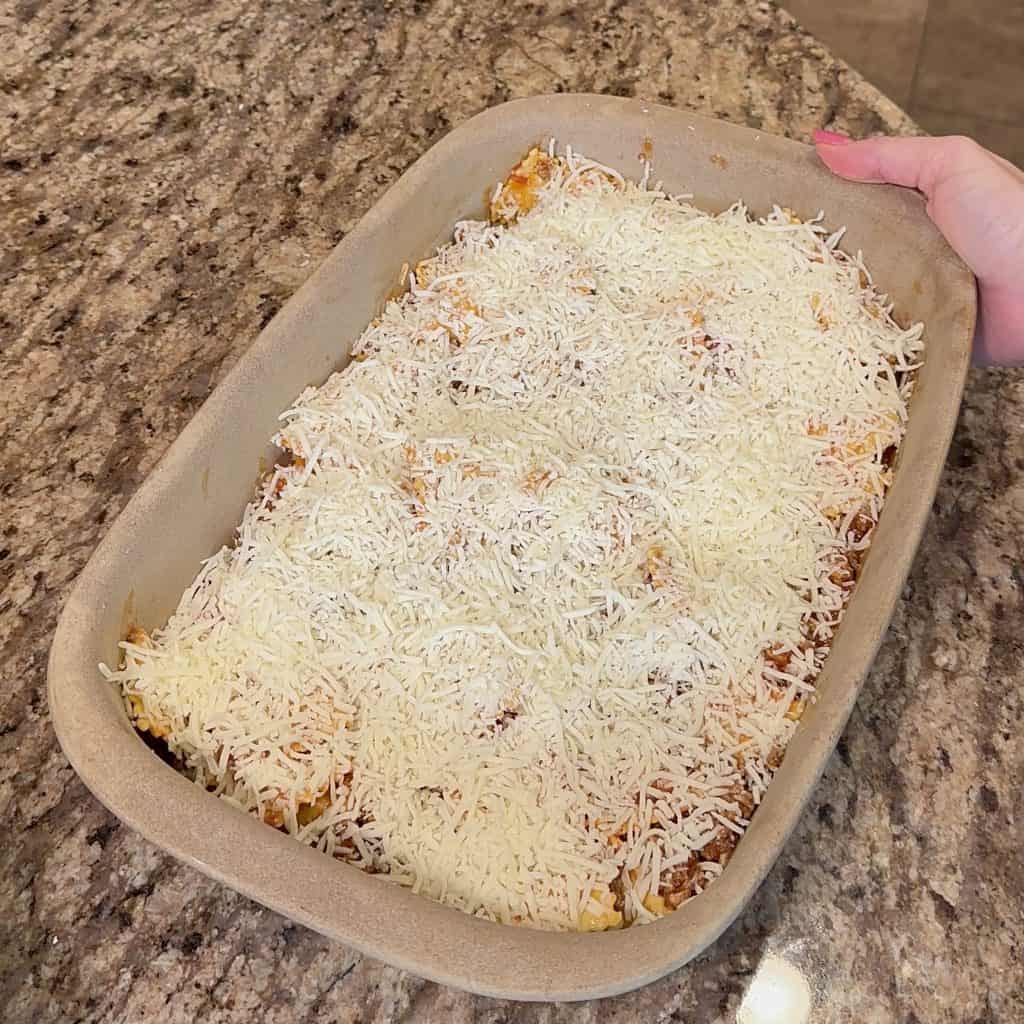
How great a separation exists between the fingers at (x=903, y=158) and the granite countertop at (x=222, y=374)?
0.24m

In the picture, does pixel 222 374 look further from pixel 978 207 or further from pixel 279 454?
pixel 978 207

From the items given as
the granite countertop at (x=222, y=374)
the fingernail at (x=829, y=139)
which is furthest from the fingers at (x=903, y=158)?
the granite countertop at (x=222, y=374)

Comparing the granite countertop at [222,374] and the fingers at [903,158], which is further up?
the fingers at [903,158]

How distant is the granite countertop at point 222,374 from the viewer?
75 cm

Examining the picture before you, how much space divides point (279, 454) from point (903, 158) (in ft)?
2.26

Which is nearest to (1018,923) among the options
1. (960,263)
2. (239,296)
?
(960,263)

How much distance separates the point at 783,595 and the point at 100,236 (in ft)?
3.05

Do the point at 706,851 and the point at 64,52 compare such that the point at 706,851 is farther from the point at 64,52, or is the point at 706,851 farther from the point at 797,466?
the point at 64,52

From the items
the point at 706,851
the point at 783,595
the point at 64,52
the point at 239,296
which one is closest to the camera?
the point at 706,851

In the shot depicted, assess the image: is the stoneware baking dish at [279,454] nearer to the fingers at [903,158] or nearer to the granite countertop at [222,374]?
the fingers at [903,158]

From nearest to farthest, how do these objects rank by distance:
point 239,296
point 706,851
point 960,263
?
point 706,851
point 960,263
point 239,296

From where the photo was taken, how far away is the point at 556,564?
0.86m

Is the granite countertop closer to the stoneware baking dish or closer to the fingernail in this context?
the stoneware baking dish

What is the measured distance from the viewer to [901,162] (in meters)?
1.00
